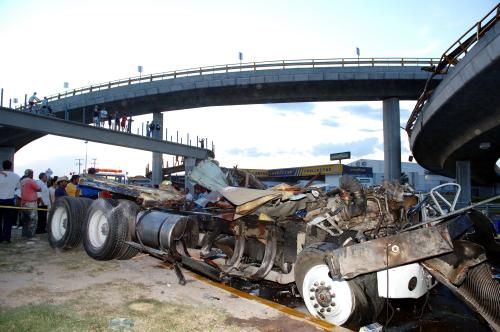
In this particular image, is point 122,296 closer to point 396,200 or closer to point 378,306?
point 378,306

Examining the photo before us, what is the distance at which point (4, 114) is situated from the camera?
2197 centimetres

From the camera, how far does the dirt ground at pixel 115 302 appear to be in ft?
12.0

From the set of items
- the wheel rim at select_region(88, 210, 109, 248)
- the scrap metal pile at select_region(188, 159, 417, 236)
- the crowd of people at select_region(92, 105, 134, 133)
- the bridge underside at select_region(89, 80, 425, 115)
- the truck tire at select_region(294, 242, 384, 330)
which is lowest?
the truck tire at select_region(294, 242, 384, 330)

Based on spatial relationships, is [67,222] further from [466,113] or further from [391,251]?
[466,113]

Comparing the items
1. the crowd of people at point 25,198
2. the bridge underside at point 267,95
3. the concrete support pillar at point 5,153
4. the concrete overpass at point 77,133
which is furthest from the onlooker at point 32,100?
the crowd of people at point 25,198

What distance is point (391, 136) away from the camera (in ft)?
110

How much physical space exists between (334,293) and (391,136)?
31.7 metres

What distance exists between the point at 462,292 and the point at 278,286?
2.86 meters

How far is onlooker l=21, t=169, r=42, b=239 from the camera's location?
889 centimetres

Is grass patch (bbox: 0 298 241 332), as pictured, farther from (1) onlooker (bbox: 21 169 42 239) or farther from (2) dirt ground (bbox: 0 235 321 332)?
(1) onlooker (bbox: 21 169 42 239)

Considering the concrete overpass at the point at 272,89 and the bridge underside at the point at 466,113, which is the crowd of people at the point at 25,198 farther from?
the concrete overpass at the point at 272,89

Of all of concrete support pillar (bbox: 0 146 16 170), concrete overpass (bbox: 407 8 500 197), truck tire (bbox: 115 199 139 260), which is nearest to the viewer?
truck tire (bbox: 115 199 139 260)

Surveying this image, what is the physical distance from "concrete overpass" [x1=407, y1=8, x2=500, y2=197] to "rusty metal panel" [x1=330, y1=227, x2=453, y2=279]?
33.5 feet

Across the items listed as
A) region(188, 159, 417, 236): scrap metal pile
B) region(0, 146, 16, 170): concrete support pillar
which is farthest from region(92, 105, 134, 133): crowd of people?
region(188, 159, 417, 236): scrap metal pile
